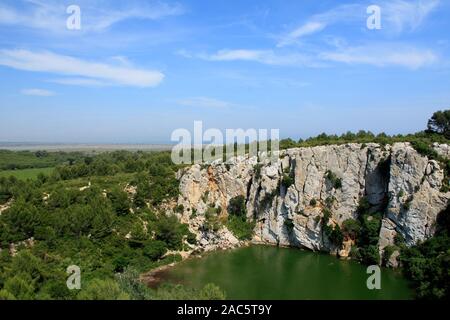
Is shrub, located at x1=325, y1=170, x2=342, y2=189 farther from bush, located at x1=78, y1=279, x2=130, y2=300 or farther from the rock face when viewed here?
bush, located at x1=78, y1=279, x2=130, y2=300

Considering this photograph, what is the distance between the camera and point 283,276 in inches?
1209

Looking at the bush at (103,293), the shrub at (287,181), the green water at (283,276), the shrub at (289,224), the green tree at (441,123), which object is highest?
the green tree at (441,123)

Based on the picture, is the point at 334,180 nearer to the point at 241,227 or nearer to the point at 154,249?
the point at 241,227

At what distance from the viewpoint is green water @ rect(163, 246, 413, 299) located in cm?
2698

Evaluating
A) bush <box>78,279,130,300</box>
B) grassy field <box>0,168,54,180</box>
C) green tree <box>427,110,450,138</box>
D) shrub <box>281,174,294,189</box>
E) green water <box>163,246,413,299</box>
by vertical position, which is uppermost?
green tree <box>427,110,450,138</box>

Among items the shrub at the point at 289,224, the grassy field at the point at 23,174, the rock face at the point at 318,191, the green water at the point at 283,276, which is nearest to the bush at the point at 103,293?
the green water at the point at 283,276

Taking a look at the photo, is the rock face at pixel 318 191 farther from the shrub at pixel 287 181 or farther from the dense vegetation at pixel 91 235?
the dense vegetation at pixel 91 235

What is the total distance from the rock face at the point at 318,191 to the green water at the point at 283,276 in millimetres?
2496

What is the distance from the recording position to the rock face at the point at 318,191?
33.2 metres

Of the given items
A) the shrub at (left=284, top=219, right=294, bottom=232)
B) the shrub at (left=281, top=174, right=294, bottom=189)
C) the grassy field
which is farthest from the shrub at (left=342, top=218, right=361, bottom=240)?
the grassy field

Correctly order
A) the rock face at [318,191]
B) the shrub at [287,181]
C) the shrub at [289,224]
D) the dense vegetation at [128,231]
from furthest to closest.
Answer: the shrub at [287,181]
the shrub at [289,224]
the rock face at [318,191]
the dense vegetation at [128,231]

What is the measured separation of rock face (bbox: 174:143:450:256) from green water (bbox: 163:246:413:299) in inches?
98.3
